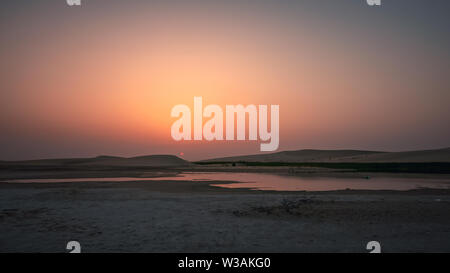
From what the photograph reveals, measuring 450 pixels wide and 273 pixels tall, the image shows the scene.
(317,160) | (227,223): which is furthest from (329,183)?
(317,160)

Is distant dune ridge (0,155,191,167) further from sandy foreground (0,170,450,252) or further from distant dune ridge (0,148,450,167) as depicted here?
sandy foreground (0,170,450,252)

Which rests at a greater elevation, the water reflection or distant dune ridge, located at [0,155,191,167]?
the water reflection

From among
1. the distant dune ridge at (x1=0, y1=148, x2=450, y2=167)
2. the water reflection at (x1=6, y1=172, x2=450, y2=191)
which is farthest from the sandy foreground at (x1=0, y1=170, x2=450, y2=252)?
the distant dune ridge at (x1=0, y1=148, x2=450, y2=167)

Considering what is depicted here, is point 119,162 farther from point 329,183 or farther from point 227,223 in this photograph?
point 227,223

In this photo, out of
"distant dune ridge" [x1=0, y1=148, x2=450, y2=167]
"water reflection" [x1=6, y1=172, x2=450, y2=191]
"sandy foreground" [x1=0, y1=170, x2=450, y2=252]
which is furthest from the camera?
"distant dune ridge" [x1=0, y1=148, x2=450, y2=167]

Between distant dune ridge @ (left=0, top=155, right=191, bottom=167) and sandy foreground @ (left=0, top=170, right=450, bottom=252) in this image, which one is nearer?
sandy foreground @ (left=0, top=170, right=450, bottom=252)

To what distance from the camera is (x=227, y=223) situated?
10.5 metres

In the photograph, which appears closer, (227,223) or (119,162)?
(227,223)

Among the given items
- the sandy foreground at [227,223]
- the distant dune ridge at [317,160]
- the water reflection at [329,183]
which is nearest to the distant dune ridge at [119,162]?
the distant dune ridge at [317,160]

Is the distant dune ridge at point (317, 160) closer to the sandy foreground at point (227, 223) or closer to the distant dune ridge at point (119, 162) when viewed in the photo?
the distant dune ridge at point (119, 162)

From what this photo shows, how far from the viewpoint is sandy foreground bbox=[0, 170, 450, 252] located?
319 inches

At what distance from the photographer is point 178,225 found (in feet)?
33.6

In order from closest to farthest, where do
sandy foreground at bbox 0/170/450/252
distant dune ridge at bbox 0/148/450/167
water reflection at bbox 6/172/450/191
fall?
sandy foreground at bbox 0/170/450/252, water reflection at bbox 6/172/450/191, distant dune ridge at bbox 0/148/450/167
